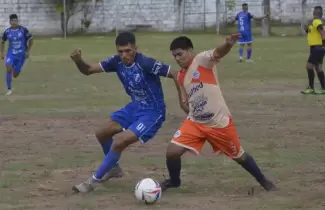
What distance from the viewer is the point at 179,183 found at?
8352 millimetres

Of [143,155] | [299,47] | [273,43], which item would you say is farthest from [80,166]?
[273,43]

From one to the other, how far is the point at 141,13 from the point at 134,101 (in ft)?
127

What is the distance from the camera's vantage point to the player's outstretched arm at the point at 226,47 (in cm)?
746

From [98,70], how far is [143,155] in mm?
2286

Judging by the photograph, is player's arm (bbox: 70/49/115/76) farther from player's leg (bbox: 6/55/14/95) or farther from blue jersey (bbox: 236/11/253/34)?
blue jersey (bbox: 236/11/253/34)

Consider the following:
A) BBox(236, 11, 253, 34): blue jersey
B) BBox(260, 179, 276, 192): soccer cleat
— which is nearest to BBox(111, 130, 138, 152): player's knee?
BBox(260, 179, 276, 192): soccer cleat

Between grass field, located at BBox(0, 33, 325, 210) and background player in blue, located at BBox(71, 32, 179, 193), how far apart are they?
433mm

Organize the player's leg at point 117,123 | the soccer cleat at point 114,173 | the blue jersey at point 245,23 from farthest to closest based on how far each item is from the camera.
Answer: the blue jersey at point 245,23 < the soccer cleat at point 114,173 < the player's leg at point 117,123

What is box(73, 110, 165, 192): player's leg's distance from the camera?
8156mm

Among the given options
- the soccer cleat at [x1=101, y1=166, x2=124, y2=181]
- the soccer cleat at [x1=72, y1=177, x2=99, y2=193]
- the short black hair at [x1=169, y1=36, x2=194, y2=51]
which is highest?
the short black hair at [x1=169, y1=36, x2=194, y2=51]

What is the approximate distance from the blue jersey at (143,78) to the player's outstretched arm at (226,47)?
66cm

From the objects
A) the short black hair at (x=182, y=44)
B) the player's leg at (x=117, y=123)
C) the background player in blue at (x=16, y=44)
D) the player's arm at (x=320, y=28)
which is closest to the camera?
the short black hair at (x=182, y=44)

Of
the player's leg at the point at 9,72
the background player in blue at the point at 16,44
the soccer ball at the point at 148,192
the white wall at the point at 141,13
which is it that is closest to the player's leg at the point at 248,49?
the background player in blue at the point at 16,44

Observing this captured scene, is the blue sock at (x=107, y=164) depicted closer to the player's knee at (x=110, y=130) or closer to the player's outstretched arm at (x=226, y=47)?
the player's knee at (x=110, y=130)
